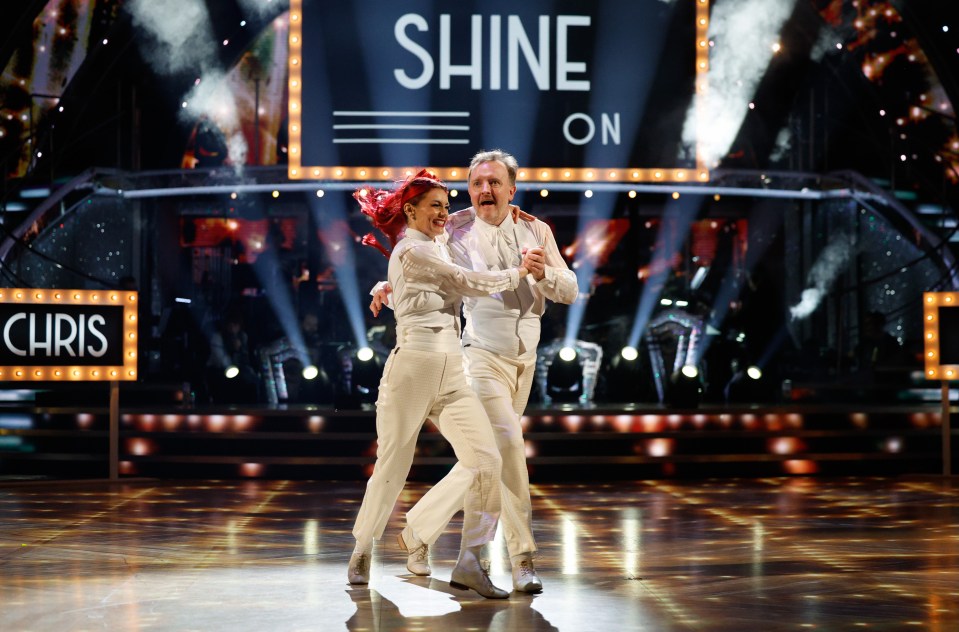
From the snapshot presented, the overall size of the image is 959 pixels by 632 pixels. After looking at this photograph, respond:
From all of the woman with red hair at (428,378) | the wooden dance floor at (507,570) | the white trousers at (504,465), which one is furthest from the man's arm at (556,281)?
the wooden dance floor at (507,570)

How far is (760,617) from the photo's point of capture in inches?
151

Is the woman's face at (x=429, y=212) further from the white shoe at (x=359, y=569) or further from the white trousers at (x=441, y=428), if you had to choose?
the white shoe at (x=359, y=569)

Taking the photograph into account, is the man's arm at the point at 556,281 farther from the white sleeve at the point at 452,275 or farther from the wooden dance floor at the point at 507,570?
the wooden dance floor at the point at 507,570

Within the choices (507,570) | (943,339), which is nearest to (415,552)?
(507,570)

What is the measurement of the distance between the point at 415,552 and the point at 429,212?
1329 millimetres

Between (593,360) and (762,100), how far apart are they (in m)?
5.18

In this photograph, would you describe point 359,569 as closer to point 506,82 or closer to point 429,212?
point 429,212

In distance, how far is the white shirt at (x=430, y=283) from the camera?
4270 millimetres

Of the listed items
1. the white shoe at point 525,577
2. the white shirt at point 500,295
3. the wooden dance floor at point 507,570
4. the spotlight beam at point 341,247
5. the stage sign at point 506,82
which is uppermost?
the stage sign at point 506,82

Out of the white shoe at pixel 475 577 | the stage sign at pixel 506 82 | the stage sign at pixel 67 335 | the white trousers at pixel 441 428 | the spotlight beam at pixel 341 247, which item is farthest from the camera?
the spotlight beam at pixel 341 247

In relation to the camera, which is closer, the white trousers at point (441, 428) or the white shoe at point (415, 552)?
the white trousers at point (441, 428)

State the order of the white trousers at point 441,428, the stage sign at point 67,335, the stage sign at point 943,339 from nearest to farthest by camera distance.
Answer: the white trousers at point 441,428 < the stage sign at point 67,335 < the stage sign at point 943,339

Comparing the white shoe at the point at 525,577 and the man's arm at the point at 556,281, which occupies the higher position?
the man's arm at the point at 556,281

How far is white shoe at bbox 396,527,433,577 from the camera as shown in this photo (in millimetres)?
4742
